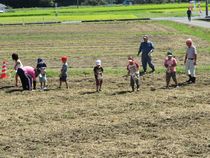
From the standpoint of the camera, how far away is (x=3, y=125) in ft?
44.1

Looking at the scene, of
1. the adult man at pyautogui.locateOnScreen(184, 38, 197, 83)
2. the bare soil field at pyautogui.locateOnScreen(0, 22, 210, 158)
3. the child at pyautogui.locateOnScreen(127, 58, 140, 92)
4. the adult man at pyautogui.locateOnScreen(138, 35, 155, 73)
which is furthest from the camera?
the adult man at pyautogui.locateOnScreen(138, 35, 155, 73)

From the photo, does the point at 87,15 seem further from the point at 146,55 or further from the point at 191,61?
the point at 191,61

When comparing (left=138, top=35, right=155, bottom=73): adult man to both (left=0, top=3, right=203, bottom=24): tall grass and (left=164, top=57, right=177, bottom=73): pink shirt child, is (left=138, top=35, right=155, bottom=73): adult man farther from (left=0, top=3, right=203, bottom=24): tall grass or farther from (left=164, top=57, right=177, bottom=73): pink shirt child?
(left=0, top=3, right=203, bottom=24): tall grass

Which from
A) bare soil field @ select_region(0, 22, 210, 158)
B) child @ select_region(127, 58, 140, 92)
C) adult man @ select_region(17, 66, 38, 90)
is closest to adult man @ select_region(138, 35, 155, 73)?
bare soil field @ select_region(0, 22, 210, 158)

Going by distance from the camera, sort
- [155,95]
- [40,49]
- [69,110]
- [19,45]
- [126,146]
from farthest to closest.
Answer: [19,45], [40,49], [155,95], [69,110], [126,146]

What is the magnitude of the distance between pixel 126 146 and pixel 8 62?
16749mm

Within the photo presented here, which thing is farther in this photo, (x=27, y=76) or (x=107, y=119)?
(x=27, y=76)

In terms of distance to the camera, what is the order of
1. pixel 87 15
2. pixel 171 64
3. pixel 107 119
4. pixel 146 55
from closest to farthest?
pixel 107 119, pixel 171 64, pixel 146 55, pixel 87 15

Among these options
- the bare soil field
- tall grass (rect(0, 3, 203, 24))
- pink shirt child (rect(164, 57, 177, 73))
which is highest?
tall grass (rect(0, 3, 203, 24))

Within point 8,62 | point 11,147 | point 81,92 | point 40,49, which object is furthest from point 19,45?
point 11,147

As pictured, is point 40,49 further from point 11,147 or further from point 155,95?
point 11,147

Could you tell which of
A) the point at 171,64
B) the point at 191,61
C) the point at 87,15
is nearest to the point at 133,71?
the point at 171,64

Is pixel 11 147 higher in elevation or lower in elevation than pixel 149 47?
lower

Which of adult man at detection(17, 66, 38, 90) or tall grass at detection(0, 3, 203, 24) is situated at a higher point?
tall grass at detection(0, 3, 203, 24)
